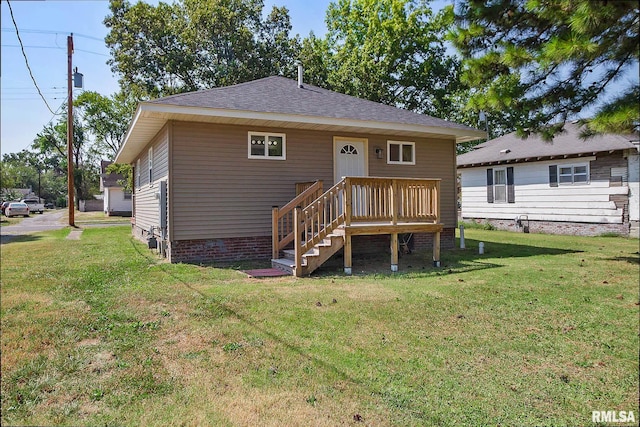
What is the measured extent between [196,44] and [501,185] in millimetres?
17728

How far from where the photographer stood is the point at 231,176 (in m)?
8.52

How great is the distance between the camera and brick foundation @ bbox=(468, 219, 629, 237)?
1268 cm

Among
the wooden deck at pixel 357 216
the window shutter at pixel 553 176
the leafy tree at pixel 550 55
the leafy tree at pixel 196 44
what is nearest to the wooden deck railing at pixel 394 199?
the wooden deck at pixel 357 216

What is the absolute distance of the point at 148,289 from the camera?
5.36 meters

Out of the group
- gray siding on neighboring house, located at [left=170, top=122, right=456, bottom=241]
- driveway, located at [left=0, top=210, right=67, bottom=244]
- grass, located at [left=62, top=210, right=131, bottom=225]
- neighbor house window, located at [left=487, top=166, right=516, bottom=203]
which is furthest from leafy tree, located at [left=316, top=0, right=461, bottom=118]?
driveway, located at [left=0, top=210, right=67, bottom=244]

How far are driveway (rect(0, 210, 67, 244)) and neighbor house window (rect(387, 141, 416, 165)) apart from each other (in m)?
8.59

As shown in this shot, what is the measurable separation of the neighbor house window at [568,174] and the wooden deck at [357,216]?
8.33m

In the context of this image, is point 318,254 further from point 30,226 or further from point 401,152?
point 30,226

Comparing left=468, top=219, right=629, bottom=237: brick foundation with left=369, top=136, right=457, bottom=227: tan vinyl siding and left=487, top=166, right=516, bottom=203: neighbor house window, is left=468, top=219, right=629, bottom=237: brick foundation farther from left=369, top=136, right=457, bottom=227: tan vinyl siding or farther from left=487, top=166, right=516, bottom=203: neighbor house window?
left=369, top=136, right=457, bottom=227: tan vinyl siding

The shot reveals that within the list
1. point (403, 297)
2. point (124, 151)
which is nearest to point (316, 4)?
point (403, 297)

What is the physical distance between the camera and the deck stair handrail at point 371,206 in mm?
7109

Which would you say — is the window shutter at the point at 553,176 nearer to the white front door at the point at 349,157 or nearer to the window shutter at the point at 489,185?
the window shutter at the point at 489,185

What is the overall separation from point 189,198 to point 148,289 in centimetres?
312

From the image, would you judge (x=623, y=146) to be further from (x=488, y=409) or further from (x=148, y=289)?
(x=148, y=289)
